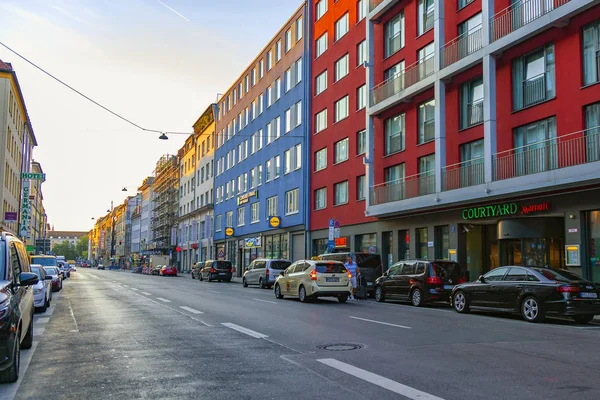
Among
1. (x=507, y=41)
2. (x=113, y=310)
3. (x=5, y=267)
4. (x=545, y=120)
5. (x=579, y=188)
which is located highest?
(x=507, y=41)

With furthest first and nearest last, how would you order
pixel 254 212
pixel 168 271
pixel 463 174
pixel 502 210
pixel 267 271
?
Result: 1. pixel 168 271
2. pixel 254 212
3. pixel 267 271
4. pixel 463 174
5. pixel 502 210

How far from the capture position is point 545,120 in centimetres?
2192

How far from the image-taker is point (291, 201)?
4541cm

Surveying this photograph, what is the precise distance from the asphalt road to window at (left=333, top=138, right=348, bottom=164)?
23.7 meters

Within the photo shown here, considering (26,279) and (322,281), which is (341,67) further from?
(26,279)

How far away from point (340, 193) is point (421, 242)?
9646mm

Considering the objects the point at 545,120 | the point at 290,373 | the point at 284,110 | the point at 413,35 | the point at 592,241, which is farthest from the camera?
the point at 284,110

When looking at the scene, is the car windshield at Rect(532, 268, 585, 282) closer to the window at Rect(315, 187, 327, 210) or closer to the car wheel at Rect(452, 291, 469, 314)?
the car wheel at Rect(452, 291, 469, 314)

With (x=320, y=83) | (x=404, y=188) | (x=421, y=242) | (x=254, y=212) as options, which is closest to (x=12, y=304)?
(x=404, y=188)

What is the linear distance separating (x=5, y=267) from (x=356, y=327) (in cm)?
704

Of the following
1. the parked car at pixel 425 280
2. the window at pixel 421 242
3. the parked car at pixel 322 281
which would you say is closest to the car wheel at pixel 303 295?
the parked car at pixel 322 281

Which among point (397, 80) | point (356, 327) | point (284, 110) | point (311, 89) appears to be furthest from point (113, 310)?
point (284, 110)

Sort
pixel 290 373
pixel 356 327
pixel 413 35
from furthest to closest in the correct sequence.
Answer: pixel 413 35
pixel 356 327
pixel 290 373

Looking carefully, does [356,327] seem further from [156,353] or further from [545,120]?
[545,120]
